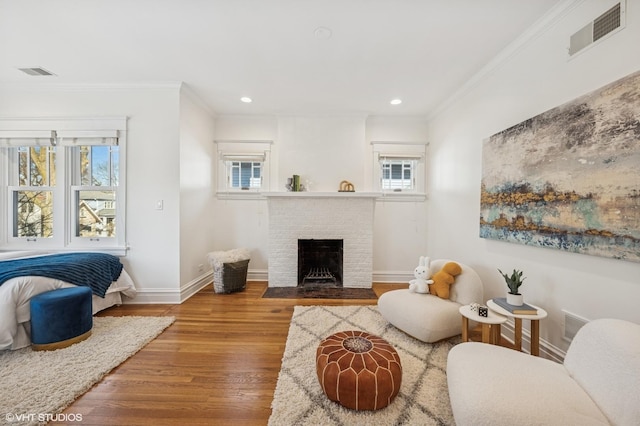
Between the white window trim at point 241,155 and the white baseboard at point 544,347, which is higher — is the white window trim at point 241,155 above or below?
above

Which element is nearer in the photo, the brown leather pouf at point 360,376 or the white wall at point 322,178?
the brown leather pouf at point 360,376

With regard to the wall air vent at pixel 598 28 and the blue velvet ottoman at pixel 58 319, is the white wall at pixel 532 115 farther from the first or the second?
the blue velvet ottoman at pixel 58 319

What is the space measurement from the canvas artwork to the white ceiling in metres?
0.90

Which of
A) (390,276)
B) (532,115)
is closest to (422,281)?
(390,276)

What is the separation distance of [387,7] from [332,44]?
574 mm

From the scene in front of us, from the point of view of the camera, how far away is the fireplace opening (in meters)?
3.84

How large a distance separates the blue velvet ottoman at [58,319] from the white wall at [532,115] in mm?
3926

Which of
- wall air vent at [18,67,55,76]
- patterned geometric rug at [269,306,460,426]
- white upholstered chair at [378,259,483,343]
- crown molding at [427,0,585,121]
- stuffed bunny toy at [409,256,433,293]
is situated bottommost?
patterned geometric rug at [269,306,460,426]

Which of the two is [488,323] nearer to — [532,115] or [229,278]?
[532,115]

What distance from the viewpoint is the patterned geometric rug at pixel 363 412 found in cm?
138

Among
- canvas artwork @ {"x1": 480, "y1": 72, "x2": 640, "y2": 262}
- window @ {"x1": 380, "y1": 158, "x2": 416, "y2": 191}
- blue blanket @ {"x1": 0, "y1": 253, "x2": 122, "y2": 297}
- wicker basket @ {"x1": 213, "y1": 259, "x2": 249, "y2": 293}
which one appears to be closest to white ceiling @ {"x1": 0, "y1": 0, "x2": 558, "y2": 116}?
canvas artwork @ {"x1": 480, "y1": 72, "x2": 640, "y2": 262}

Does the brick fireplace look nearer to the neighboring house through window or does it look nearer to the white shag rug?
the neighboring house through window

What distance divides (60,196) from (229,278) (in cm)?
237

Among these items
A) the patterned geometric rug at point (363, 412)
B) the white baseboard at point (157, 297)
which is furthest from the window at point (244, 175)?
the patterned geometric rug at point (363, 412)
